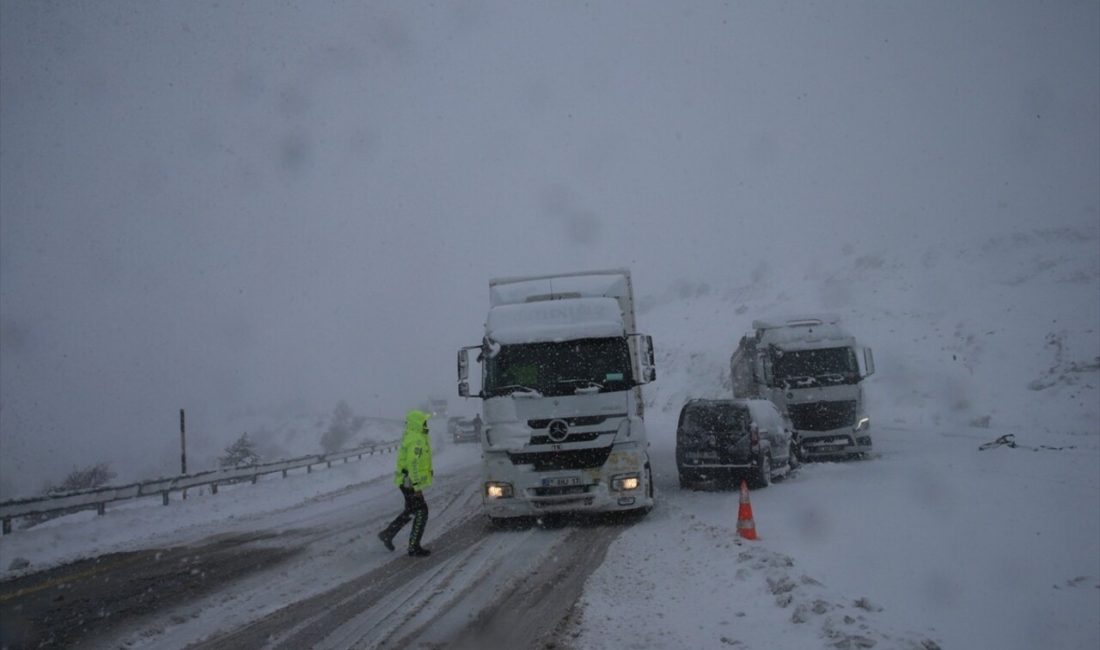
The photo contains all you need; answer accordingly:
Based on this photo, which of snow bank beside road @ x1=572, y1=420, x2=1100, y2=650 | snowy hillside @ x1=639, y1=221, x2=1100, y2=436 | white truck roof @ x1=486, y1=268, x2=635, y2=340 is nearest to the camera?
snow bank beside road @ x1=572, y1=420, x2=1100, y2=650

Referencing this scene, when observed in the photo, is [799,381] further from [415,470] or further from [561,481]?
[415,470]

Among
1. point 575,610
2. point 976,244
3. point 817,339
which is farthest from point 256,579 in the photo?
point 976,244

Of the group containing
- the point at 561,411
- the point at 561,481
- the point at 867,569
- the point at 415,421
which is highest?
the point at 415,421

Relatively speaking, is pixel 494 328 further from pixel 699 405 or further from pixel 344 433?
pixel 344 433

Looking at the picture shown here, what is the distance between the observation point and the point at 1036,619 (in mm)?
7262

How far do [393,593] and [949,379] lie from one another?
32729 millimetres

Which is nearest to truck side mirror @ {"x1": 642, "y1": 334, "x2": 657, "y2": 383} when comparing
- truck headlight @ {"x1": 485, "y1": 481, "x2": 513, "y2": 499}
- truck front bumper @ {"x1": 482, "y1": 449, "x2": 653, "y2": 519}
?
truck front bumper @ {"x1": 482, "y1": 449, "x2": 653, "y2": 519}

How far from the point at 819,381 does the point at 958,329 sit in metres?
24.0

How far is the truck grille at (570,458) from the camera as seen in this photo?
1005 cm

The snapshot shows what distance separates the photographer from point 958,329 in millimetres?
37125

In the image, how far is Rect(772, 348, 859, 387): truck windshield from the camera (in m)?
18.4

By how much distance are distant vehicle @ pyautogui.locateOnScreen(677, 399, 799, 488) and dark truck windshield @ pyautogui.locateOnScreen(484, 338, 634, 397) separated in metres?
4.28

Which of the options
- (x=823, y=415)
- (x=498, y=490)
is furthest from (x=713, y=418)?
(x=498, y=490)

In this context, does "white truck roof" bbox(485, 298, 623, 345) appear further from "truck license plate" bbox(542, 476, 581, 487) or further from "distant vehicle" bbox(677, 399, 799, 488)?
"distant vehicle" bbox(677, 399, 799, 488)
